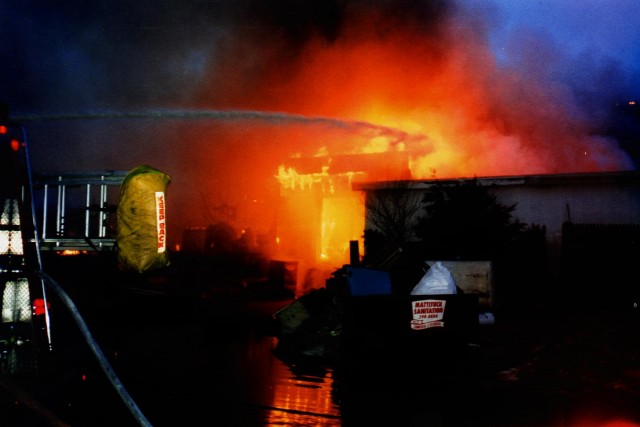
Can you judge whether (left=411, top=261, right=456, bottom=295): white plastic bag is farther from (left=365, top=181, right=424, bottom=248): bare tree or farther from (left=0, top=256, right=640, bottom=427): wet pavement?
(left=365, top=181, right=424, bottom=248): bare tree

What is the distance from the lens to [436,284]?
7984 mm

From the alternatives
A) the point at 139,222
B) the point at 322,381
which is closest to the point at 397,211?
the point at 322,381

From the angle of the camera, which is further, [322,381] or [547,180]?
[547,180]

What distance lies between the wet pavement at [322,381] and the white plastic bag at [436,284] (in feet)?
2.78

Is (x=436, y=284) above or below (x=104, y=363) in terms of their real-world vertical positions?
above

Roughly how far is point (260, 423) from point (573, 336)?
640cm

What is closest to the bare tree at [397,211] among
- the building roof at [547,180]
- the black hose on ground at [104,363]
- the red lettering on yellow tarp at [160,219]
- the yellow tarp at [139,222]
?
the building roof at [547,180]

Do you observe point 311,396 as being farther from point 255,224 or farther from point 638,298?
point 255,224

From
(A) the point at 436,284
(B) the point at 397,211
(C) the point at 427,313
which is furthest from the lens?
(B) the point at 397,211

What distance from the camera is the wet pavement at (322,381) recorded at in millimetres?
5438

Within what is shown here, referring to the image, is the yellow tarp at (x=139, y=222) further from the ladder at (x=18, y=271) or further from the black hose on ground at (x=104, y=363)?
the black hose on ground at (x=104, y=363)

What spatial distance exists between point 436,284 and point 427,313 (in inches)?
18.7

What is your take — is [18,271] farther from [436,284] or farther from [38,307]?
[436,284]

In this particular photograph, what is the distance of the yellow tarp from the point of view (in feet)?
17.6
